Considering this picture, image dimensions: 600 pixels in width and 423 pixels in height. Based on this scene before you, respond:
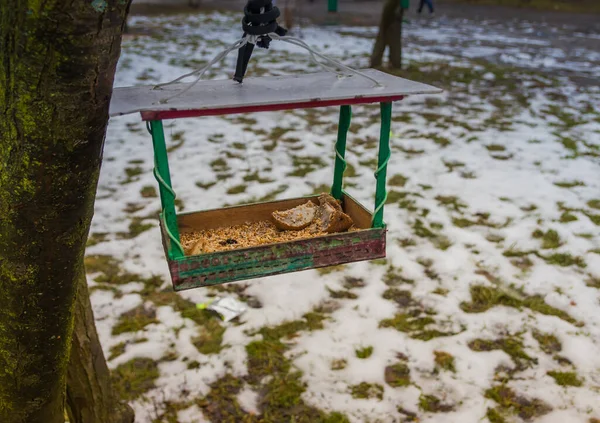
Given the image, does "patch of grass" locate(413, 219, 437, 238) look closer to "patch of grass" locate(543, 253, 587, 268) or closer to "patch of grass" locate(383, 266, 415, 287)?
"patch of grass" locate(383, 266, 415, 287)

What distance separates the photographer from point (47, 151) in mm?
778

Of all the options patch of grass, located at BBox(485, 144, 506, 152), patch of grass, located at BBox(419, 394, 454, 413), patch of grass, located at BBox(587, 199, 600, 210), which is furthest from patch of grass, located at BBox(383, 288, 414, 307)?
patch of grass, located at BBox(485, 144, 506, 152)

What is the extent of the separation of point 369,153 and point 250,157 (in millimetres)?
1073

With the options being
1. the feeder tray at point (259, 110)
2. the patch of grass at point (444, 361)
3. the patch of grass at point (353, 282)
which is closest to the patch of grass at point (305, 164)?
the patch of grass at point (353, 282)

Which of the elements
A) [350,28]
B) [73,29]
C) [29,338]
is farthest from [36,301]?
[350,28]

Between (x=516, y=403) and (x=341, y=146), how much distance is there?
1.46m

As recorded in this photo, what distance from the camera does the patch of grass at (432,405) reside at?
2.38m

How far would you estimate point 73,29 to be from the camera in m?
0.68

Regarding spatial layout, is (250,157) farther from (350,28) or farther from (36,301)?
(350,28)

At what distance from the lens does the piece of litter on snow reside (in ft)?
9.67

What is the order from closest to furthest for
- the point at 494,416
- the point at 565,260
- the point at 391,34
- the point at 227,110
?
1. the point at 227,110
2. the point at 494,416
3. the point at 565,260
4. the point at 391,34

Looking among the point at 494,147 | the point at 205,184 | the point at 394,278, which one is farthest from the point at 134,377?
the point at 494,147

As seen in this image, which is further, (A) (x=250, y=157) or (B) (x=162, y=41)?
(B) (x=162, y=41)

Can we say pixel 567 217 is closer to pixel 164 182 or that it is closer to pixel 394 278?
pixel 394 278
